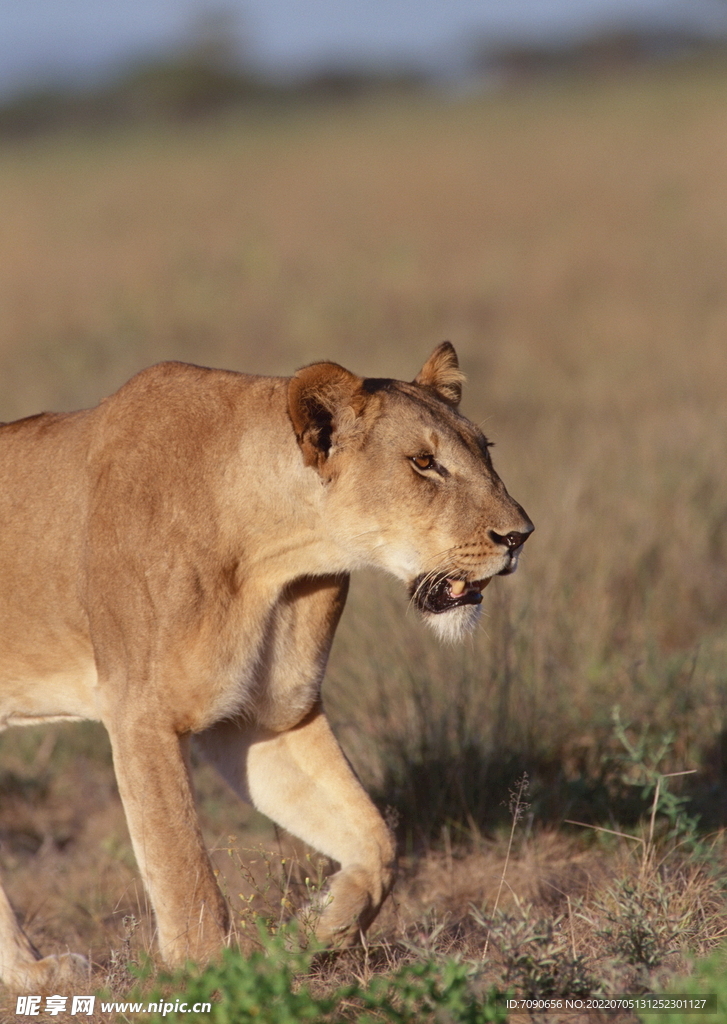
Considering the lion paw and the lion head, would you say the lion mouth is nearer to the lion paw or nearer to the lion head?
the lion head

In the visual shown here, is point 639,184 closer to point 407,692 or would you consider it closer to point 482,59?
point 407,692

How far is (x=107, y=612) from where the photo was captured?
3807mm

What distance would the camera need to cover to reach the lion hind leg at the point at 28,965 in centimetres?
395

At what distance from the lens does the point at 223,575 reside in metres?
3.81

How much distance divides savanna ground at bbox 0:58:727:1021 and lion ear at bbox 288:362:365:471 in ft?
4.05

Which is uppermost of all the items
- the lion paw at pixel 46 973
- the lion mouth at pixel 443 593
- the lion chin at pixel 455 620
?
the lion mouth at pixel 443 593

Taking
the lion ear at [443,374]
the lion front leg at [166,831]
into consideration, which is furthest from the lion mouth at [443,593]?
the lion front leg at [166,831]

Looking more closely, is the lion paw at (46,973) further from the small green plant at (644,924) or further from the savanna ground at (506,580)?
the small green plant at (644,924)

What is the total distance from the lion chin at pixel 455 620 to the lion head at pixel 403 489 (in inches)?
5.3

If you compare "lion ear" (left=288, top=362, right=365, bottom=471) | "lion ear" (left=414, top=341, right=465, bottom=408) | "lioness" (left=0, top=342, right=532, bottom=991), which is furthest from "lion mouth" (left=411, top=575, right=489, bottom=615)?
"lion ear" (left=414, top=341, right=465, bottom=408)

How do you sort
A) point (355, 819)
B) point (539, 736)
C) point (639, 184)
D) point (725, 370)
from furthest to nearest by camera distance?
1. point (639, 184)
2. point (725, 370)
3. point (539, 736)
4. point (355, 819)

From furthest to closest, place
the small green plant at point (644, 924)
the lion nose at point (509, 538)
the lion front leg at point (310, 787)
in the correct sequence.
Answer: the lion front leg at point (310, 787), the lion nose at point (509, 538), the small green plant at point (644, 924)

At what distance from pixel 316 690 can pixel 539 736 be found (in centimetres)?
171

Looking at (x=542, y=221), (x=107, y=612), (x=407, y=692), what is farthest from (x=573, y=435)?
(x=542, y=221)
